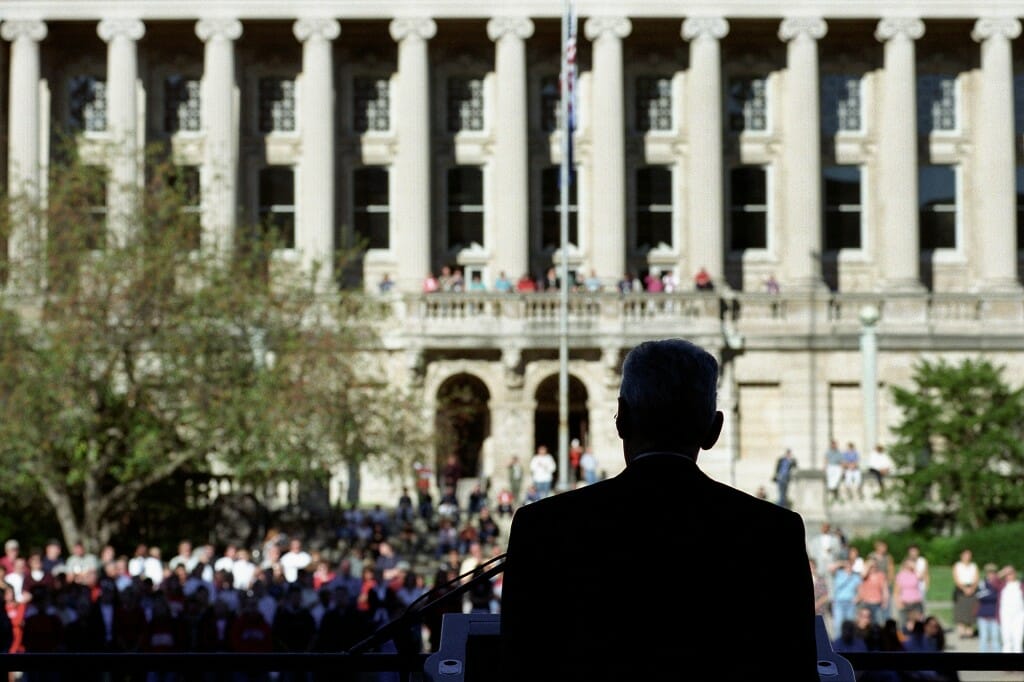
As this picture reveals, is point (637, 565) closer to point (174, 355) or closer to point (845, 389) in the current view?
point (174, 355)

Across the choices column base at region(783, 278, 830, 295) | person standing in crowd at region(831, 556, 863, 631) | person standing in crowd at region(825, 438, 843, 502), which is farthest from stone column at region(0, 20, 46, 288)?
person standing in crowd at region(831, 556, 863, 631)

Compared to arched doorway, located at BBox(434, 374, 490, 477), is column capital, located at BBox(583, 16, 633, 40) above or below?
above

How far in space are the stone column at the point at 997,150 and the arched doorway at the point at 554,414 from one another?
1353 cm

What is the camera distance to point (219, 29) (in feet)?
186

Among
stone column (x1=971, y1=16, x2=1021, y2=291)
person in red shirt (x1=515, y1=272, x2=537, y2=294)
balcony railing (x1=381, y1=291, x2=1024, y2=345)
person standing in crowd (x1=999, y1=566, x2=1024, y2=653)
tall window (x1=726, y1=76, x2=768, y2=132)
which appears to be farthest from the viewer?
tall window (x1=726, y1=76, x2=768, y2=132)

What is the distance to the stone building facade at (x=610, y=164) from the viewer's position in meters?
54.2

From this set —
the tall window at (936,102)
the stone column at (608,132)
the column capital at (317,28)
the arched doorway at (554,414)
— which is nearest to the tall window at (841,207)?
the tall window at (936,102)

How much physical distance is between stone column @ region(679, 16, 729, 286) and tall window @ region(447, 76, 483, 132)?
718 centimetres

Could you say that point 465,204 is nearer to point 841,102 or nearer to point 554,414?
point 554,414

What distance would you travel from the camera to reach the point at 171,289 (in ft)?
110

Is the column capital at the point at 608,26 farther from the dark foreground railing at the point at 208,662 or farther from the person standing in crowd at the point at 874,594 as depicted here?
the dark foreground railing at the point at 208,662

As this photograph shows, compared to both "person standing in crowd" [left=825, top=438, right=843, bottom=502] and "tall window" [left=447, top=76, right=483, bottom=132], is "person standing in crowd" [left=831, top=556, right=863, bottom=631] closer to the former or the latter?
"person standing in crowd" [left=825, top=438, right=843, bottom=502]

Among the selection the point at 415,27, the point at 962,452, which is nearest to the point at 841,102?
the point at 415,27

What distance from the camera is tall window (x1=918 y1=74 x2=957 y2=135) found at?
5975 cm
